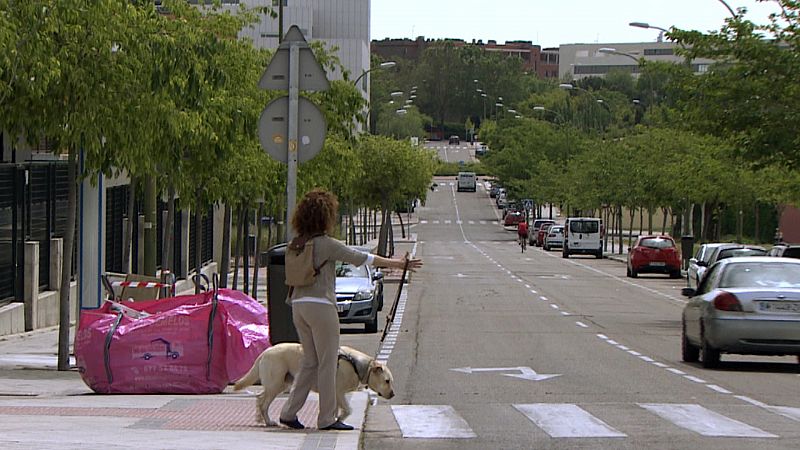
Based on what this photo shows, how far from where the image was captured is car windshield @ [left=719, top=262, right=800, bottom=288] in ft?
57.9

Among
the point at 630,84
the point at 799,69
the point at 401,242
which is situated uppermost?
the point at 630,84

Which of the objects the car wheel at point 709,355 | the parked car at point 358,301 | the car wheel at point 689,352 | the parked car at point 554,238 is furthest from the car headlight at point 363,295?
the parked car at point 554,238

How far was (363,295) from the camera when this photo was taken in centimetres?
2519

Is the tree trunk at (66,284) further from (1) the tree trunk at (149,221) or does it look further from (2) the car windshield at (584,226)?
(2) the car windshield at (584,226)

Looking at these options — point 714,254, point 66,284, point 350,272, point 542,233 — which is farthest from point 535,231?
point 66,284

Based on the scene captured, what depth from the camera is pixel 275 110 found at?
508 inches

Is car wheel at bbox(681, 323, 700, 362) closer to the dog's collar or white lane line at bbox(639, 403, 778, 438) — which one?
white lane line at bbox(639, 403, 778, 438)

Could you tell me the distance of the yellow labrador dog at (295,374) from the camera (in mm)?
10891

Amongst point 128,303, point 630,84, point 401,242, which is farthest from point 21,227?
point 630,84

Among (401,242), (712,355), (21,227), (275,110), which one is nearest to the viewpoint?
(275,110)

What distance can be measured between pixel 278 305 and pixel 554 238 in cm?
6913

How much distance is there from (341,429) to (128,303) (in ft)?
15.5

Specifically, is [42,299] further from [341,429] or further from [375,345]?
[341,429]

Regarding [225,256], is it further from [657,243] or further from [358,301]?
[657,243]
